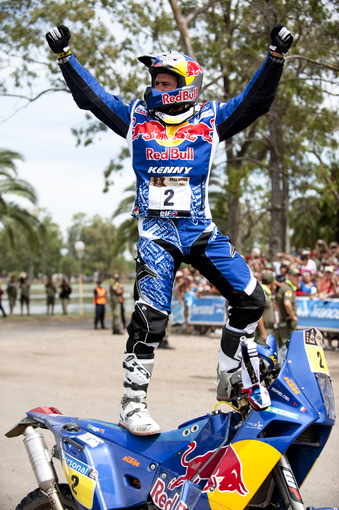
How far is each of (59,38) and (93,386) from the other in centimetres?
610

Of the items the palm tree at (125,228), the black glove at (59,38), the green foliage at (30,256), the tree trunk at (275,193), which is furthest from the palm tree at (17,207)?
the green foliage at (30,256)

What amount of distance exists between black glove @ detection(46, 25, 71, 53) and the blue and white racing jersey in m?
0.09

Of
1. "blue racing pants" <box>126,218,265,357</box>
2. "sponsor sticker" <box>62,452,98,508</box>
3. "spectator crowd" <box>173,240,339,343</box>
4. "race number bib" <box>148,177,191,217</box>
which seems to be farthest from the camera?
"spectator crowd" <box>173,240,339,343</box>

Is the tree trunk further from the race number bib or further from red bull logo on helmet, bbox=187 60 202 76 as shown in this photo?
the race number bib

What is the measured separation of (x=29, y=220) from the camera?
26969 mm

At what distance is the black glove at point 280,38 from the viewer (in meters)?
3.27

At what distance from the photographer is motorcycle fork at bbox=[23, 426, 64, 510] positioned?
10.1ft

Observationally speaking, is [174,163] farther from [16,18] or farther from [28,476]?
[16,18]

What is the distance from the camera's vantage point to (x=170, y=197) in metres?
3.37

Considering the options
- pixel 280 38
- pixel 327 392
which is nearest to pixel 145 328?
pixel 327 392

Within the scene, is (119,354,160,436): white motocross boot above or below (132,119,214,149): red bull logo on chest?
below

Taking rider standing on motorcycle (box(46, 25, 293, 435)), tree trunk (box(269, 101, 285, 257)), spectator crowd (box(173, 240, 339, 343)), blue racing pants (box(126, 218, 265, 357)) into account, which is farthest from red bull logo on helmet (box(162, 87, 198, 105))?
tree trunk (box(269, 101, 285, 257))

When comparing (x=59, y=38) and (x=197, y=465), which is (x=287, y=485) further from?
(x=59, y=38)

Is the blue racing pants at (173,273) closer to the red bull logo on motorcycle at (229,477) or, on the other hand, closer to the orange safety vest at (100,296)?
the red bull logo on motorcycle at (229,477)
